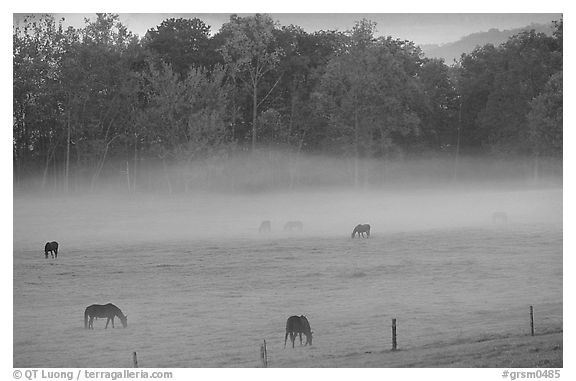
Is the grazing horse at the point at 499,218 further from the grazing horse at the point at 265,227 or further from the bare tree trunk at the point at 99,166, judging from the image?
the bare tree trunk at the point at 99,166

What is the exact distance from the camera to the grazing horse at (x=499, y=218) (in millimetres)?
25344

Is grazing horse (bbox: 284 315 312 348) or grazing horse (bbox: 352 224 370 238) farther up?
grazing horse (bbox: 352 224 370 238)

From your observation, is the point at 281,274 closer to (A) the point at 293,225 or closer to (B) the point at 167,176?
(A) the point at 293,225

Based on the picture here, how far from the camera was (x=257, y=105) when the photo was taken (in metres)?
26.1

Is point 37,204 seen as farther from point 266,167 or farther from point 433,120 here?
point 433,120

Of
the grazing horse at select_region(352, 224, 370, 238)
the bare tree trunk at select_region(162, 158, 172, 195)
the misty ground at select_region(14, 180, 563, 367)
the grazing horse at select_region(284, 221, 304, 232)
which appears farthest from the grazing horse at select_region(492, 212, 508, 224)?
the bare tree trunk at select_region(162, 158, 172, 195)

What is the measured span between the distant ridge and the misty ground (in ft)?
12.6

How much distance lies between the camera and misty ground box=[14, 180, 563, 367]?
1722 cm

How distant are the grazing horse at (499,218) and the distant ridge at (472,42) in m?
4.96

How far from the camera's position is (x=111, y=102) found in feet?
83.4

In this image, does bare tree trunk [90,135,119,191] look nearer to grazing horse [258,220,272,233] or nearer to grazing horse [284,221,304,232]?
grazing horse [258,220,272,233]

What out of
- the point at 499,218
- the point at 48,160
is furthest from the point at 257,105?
the point at 499,218
